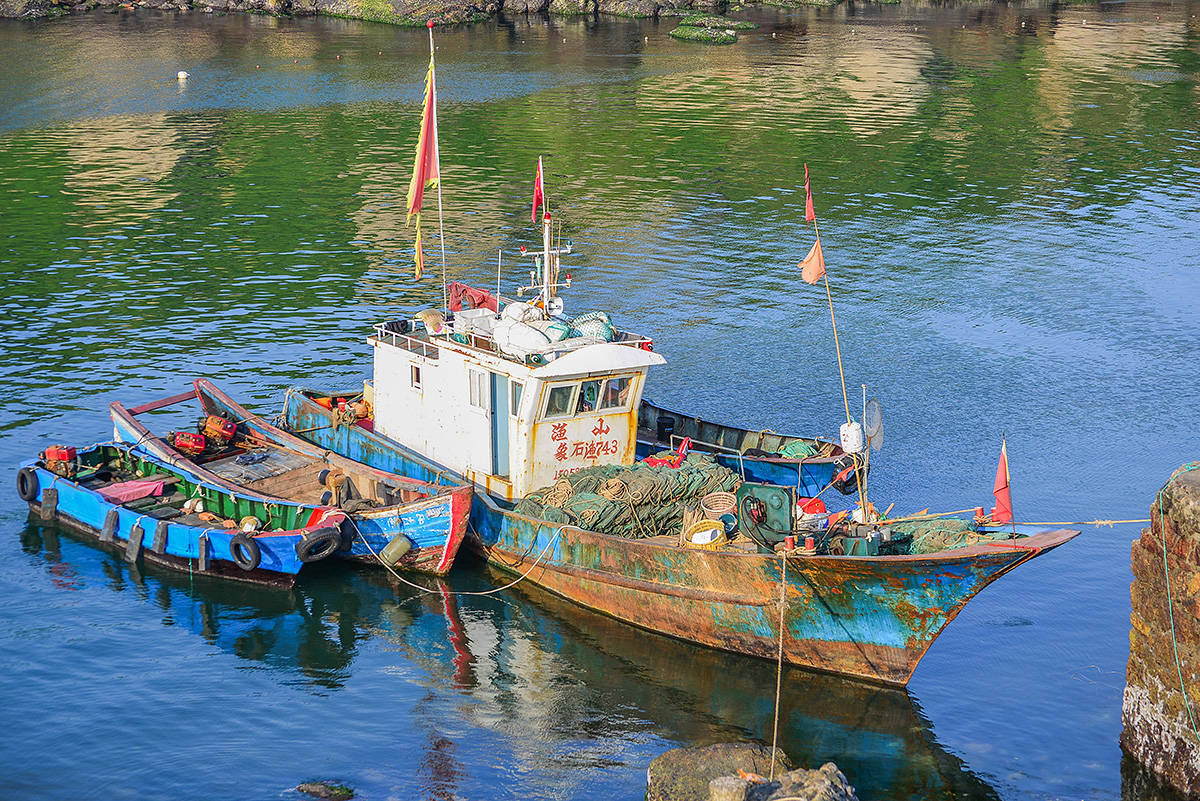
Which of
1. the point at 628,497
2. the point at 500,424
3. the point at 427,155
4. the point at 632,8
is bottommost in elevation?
the point at 628,497

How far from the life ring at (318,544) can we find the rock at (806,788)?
976 cm

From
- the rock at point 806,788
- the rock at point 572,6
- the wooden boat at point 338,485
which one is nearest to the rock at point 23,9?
the rock at point 572,6

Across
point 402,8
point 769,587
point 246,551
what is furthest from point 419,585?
point 402,8

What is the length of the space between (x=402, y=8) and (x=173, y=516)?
85069 millimetres

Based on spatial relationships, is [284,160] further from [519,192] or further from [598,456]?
[598,456]

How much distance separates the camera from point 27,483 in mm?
25547

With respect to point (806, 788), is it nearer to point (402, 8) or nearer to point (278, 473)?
point (278, 473)

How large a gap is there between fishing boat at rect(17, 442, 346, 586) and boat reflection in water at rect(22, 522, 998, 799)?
1.98ft

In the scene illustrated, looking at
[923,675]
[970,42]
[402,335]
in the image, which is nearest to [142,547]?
[402,335]

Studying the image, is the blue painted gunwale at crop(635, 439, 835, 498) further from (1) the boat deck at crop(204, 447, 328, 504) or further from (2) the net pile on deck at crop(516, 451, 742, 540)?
(1) the boat deck at crop(204, 447, 328, 504)

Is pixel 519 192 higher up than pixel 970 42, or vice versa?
pixel 970 42

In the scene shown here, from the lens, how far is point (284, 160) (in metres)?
58.9

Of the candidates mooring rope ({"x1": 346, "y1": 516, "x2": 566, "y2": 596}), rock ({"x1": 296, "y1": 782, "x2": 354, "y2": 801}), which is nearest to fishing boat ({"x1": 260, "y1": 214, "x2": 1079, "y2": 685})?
mooring rope ({"x1": 346, "y1": 516, "x2": 566, "y2": 596})

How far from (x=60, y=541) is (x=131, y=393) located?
816 centimetres
